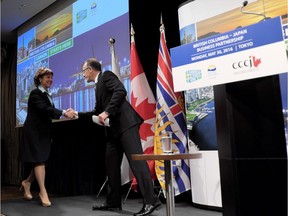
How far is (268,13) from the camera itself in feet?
7.52

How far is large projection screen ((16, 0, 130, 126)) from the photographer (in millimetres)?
3445

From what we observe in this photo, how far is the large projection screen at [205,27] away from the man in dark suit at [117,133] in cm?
52

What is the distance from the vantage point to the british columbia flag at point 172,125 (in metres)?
2.86

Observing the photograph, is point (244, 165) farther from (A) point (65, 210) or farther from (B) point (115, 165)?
(A) point (65, 210)

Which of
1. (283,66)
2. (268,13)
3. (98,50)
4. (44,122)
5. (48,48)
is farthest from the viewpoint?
(48,48)

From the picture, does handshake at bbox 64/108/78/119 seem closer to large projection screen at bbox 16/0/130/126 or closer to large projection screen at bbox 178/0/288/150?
large projection screen at bbox 16/0/130/126

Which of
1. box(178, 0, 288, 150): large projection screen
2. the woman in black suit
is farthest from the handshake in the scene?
box(178, 0, 288, 150): large projection screen

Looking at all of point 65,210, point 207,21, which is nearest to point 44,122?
point 65,210

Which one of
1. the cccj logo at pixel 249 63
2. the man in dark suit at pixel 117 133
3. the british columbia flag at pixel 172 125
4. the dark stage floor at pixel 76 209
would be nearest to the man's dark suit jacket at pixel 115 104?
the man in dark suit at pixel 117 133

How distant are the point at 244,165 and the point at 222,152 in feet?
0.43

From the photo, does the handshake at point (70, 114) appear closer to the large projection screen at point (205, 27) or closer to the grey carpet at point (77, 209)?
the grey carpet at point (77, 209)

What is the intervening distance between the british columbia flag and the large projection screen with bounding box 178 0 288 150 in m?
0.10

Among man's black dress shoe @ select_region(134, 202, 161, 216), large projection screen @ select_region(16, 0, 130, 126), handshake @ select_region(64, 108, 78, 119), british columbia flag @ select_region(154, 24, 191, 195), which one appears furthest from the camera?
large projection screen @ select_region(16, 0, 130, 126)

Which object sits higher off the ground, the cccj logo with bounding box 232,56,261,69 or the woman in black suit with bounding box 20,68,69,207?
the cccj logo with bounding box 232,56,261,69
